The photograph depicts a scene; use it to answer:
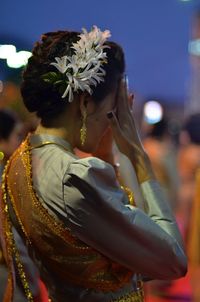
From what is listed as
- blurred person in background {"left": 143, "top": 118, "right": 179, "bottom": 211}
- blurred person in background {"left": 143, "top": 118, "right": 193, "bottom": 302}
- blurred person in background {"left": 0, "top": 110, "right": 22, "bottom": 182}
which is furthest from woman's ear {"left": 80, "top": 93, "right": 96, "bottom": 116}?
blurred person in background {"left": 143, "top": 118, "right": 179, "bottom": 211}

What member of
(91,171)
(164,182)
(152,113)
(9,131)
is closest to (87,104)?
(91,171)

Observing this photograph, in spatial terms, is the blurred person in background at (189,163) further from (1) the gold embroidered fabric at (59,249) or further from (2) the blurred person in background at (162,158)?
(1) the gold embroidered fabric at (59,249)

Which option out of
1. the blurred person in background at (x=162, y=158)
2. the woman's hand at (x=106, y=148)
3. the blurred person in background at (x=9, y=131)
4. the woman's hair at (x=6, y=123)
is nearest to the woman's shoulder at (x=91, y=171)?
the woman's hand at (x=106, y=148)

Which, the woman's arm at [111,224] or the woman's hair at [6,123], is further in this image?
the woman's hair at [6,123]

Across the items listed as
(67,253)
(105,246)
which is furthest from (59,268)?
(105,246)

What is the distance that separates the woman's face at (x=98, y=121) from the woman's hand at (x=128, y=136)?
0.02 metres

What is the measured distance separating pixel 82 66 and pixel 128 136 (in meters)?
0.22

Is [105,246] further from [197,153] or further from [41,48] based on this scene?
[197,153]

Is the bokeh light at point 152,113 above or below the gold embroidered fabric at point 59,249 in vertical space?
above

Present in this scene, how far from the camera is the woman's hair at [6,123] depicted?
11.7 ft

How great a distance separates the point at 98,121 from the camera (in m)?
1.58

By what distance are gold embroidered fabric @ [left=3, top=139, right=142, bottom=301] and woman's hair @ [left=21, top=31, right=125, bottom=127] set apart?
13cm

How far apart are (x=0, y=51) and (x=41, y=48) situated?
39 centimetres

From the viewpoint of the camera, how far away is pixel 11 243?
1655 mm
